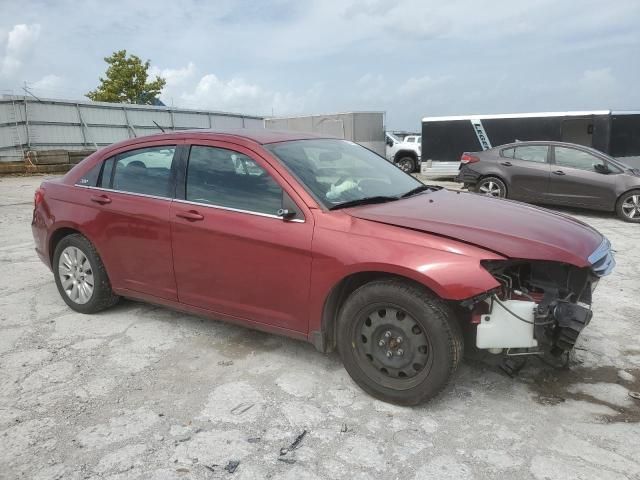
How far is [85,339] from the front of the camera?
3955mm

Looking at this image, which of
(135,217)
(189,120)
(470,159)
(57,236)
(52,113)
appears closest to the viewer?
(135,217)

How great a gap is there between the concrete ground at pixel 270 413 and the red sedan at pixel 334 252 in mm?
289

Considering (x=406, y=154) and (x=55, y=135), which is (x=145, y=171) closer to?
(x=406, y=154)

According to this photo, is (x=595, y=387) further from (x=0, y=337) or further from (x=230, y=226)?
(x=0, y=337)

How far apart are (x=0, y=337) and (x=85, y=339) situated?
0.69 meters

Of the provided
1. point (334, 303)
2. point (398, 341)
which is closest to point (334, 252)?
point (334, 303)

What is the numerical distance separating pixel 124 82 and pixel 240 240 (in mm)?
33241

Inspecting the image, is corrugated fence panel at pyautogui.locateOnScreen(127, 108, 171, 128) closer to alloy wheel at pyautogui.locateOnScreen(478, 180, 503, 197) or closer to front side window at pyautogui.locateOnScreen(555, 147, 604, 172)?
alloy wheel at pyautogui.locateOnScreen(478, 180, 503, 197)

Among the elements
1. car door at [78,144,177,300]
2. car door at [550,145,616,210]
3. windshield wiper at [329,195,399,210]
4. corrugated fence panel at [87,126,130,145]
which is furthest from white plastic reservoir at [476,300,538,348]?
corrugated fence panel at [87,126,130,145]

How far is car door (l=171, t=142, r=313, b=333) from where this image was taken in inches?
124

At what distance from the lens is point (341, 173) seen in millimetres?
3592

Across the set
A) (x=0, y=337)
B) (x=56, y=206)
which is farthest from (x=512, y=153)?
(x=0, y=337)

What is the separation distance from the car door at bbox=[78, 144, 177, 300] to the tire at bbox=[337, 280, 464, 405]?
150cm

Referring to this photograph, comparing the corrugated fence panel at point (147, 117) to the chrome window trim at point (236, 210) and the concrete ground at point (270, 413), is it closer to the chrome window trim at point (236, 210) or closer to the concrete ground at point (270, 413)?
the concrete ground at point (270, 413)
